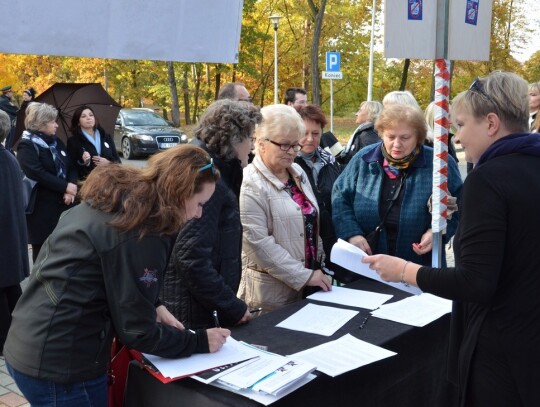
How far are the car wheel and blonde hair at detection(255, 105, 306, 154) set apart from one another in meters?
16.4

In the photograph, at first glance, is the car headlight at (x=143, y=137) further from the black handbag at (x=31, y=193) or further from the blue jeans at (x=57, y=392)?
the blue jeans at (x=57, y=392)

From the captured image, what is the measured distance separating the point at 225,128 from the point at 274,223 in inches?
25.6

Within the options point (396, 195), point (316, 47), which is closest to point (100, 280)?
point (396, 195)

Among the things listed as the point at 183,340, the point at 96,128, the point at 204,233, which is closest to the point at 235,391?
the point at 183,340

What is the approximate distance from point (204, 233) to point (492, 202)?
1.14 m

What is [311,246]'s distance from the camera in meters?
3.44

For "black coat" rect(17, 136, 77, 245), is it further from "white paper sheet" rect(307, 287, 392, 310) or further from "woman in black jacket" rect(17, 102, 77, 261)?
"white paper sheet" rect(307, 287, 392, 310)

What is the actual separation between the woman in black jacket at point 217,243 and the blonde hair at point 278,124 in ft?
0.86

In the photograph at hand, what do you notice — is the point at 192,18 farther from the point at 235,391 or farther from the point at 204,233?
the point at 235,391

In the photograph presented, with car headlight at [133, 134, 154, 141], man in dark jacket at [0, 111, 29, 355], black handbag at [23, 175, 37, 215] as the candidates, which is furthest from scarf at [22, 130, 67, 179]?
car headlight at [133, 134, 154, 141]

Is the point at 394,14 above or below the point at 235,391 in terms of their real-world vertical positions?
above

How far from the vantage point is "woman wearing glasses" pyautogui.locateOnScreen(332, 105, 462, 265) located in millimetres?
3426

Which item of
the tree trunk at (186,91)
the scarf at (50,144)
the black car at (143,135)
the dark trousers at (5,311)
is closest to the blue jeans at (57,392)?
the dark trousers at (5,311)

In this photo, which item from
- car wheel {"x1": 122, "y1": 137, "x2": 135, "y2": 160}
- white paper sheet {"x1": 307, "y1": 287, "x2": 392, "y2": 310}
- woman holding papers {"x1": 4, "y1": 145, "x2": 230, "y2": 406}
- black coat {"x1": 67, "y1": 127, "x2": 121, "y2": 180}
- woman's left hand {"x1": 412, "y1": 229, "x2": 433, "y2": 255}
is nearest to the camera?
woman holding papers {"x1": 4, "y1": 145, "x2": 230, "y2": 406}
